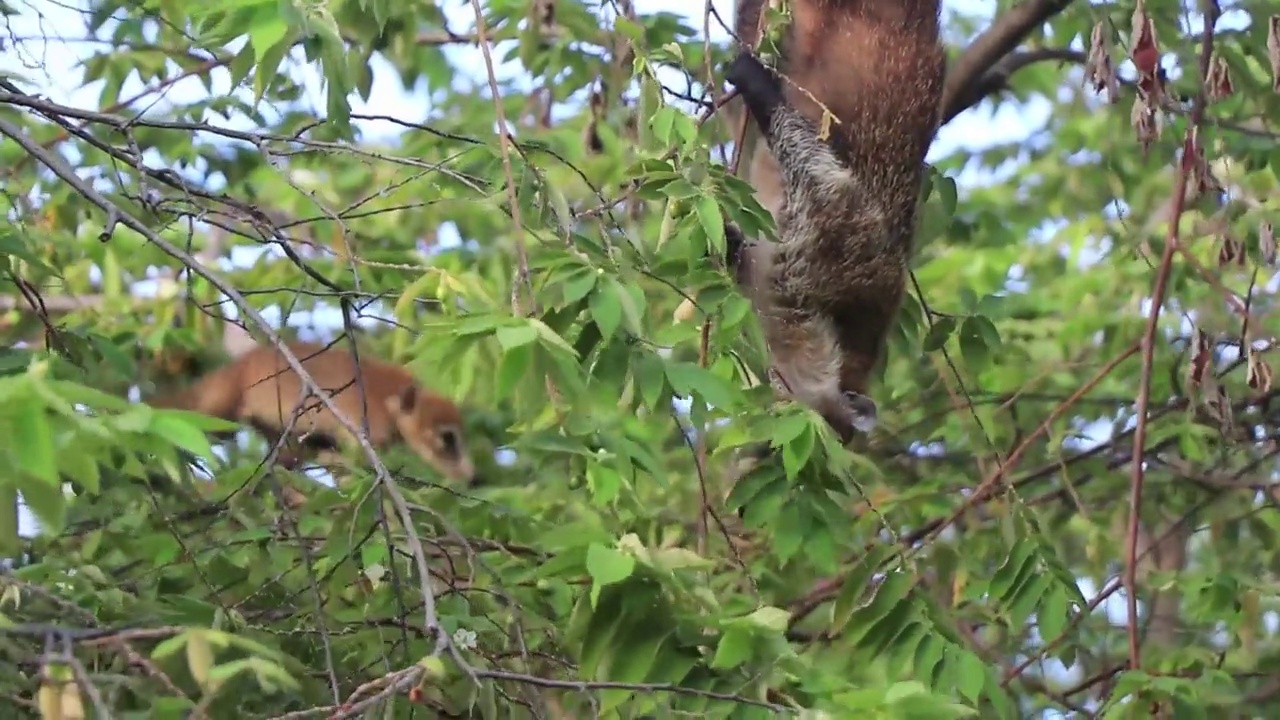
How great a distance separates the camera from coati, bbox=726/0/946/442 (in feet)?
17.0

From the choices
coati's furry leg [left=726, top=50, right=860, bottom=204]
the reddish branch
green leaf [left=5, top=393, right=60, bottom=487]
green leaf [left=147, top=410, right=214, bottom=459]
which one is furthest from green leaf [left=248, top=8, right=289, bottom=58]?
coati's furry leg [left=726, top=50, right=860, bottom=204]

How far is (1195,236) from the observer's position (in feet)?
13.3

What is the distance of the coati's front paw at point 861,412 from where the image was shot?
4.83 meters

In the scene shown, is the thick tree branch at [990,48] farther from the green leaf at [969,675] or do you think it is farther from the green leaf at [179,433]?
the green leaf at [179,433]

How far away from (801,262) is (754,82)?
0.84m

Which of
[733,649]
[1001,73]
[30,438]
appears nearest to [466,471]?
[1001,73]

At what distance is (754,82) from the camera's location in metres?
4.81

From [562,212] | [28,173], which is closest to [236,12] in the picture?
[562,212]

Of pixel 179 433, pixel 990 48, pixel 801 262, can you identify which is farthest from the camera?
pixel 801 262

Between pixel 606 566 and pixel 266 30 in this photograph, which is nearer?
pixel 606 566

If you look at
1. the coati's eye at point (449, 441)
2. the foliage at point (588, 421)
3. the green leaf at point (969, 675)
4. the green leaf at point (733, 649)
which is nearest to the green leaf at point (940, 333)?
the foliage at point (588, 421)

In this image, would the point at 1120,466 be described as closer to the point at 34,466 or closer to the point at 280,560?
the point at 280,560

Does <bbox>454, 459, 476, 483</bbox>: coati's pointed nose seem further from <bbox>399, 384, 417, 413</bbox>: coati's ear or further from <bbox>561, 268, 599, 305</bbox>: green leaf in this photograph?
<bbox>561, 268, 599, 305</bbox>: green leaf

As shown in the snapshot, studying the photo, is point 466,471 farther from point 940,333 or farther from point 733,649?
point 733,649
